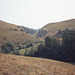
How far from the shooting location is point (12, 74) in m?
11.8

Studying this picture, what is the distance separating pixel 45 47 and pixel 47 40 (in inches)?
166

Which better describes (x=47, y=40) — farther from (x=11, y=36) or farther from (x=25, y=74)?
(x=11, y=36)

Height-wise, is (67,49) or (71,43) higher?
(71,43)

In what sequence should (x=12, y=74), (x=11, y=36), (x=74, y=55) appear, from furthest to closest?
(x=11, y=36)
(x=74, y=55)
(x=12, y=74)

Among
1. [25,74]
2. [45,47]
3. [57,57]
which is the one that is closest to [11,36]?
[45,47]

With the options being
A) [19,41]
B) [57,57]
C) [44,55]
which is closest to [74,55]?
[57,57]

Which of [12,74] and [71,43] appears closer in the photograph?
[12,74]

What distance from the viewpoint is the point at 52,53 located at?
47062mm

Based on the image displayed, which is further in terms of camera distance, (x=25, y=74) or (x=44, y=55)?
(x=44, y=55)

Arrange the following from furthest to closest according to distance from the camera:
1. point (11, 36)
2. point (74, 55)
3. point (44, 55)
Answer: point (11, 36) → point (44, 55) → point (74, 55)

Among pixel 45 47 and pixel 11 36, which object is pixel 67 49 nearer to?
pixel 45 47

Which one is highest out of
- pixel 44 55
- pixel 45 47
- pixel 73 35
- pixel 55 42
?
pixel 73 35

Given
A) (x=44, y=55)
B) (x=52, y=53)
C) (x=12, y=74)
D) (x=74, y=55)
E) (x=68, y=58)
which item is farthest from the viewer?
(x=44, y=55)

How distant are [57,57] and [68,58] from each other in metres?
5.18
